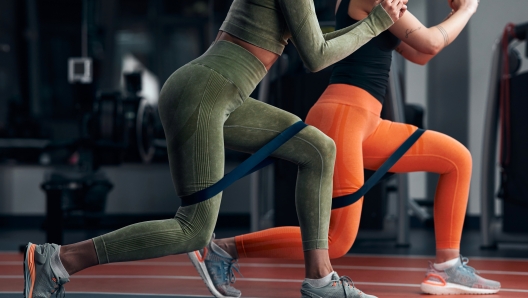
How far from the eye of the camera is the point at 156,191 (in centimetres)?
627

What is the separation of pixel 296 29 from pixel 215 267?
902mm

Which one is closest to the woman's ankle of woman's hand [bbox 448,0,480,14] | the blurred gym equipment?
woman's hand [bbox 448,0,480,14]

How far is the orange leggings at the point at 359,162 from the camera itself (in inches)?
92.8

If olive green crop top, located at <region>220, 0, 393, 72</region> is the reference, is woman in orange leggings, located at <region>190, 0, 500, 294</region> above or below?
below

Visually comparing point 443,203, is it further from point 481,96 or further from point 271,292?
point 481,96

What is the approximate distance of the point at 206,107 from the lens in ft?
6.39

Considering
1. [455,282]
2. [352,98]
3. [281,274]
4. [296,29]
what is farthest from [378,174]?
[281,274]

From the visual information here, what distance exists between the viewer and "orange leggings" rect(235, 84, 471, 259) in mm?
2357

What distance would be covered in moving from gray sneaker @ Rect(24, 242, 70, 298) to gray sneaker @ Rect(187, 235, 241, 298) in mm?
537

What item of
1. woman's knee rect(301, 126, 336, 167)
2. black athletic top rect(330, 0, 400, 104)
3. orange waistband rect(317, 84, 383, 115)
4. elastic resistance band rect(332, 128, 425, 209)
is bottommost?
elastic resistance band rect(332, 128, 425, 209)

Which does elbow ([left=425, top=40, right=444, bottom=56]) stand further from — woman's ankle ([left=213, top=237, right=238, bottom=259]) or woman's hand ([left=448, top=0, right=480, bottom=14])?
woman's ankle ([left=213, top=237, right=238, bottom=259])

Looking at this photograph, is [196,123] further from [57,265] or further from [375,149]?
[375,149]

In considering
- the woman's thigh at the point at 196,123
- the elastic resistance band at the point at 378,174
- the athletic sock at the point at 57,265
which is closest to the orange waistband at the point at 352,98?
the elastic resistance band at the point at 378,174

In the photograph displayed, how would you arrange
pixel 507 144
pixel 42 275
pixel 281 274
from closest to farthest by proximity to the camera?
pixel 42 275 < pixel 281 274 < pixel 507 144
